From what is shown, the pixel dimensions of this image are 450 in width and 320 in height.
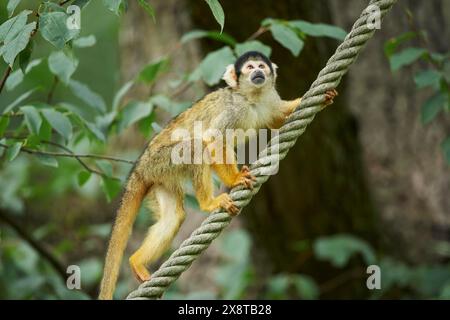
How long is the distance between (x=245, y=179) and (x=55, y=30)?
1.34 m

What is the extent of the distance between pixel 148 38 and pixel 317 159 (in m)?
2.10

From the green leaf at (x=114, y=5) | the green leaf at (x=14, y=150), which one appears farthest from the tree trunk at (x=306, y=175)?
the green leaf at (x=114, y=5)

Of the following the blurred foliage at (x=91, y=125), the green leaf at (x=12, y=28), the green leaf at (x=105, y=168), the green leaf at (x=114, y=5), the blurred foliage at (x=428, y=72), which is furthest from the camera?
the blurred foliage at (x=428, y=72)

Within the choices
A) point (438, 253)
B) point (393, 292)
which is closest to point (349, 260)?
point (393, 292)

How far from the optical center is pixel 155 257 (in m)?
4.14

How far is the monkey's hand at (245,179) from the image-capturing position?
3.50 m

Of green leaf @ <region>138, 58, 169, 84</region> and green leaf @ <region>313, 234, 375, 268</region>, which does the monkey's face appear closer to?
green leaf @ <region>138, 58, 169, 84</region>

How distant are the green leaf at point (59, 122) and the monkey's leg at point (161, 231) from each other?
78 cm

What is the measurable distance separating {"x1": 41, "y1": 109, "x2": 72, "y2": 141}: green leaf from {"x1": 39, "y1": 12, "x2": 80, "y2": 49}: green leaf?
1.04 meters

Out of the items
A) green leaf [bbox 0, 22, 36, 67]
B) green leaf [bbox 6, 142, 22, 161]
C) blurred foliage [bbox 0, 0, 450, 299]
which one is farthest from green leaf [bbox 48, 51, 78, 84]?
green leaf [bbox 0, 22, 36, 67]

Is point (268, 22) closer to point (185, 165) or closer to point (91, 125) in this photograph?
point (185, 165)

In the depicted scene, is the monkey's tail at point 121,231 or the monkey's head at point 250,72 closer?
the monkey's tail at point 121,231

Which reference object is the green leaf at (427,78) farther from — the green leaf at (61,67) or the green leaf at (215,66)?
the green leaf at (61,67)
